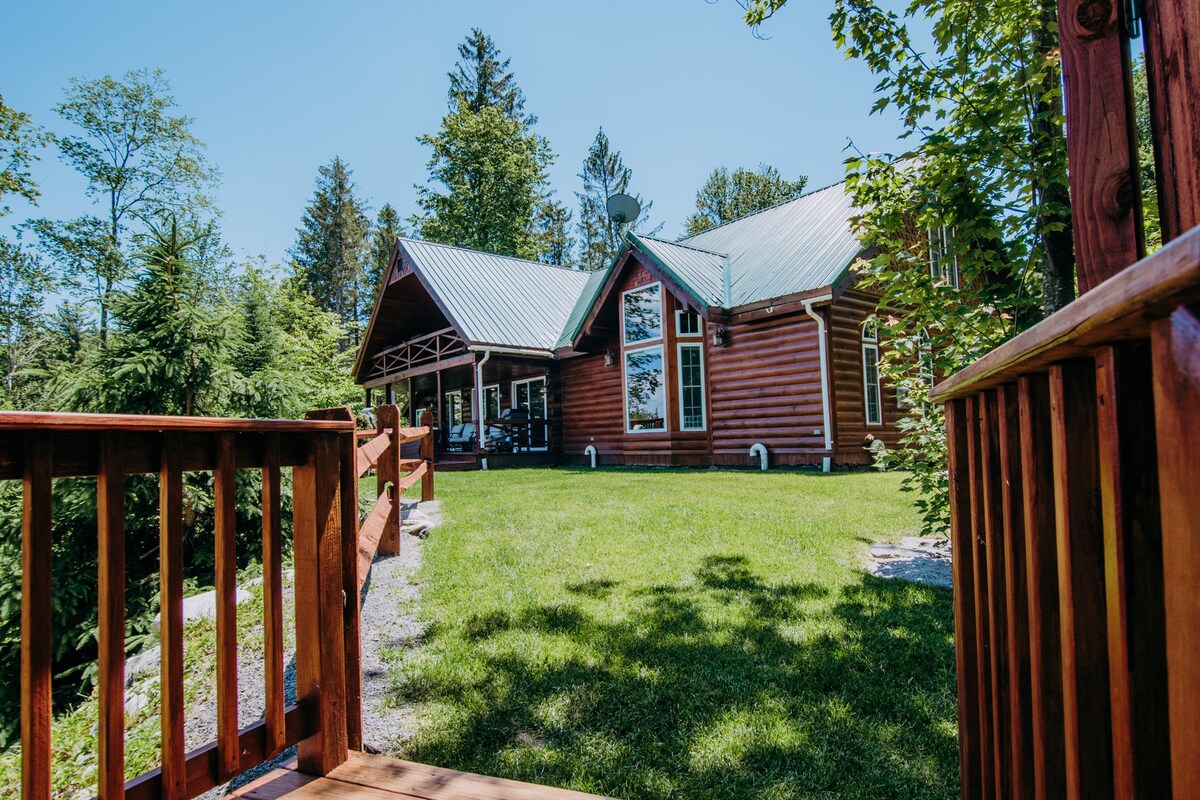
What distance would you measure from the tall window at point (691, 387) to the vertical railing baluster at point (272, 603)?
10540mm

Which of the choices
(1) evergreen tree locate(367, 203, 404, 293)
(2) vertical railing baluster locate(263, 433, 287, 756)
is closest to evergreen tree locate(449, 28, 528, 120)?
(1) evergreen tree locate(367, 203, 404, 293)

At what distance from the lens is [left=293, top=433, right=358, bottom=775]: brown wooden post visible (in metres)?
1.79

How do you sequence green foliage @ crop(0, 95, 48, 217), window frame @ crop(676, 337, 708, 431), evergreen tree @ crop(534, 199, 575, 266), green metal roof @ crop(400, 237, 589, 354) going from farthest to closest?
evergreen tree @ crop(534, 199, 575, 266) → green foliage @ crop(0, 95, 48, 217) → green metal roof @ crop(400, 237, 589, 354) → window frame @ crop(676, 337, 708, 431)

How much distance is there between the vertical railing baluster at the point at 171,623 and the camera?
1.35 meters

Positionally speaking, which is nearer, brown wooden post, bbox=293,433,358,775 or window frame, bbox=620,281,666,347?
brown wooden post, bbox=293,433,358,775

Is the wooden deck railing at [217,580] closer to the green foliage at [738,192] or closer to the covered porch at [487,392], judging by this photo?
the covered porch at [487,392]

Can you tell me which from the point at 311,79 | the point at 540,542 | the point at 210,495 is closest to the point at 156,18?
the point at 311,79

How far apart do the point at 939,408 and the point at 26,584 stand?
4561mm

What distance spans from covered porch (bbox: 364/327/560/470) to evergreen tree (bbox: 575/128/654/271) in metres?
18.2

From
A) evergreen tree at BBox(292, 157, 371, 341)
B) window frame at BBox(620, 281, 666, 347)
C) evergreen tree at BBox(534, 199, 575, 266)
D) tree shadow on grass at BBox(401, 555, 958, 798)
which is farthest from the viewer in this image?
evergreen tree at BBox(292, 157, 371, 341)

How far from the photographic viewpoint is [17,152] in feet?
57.3

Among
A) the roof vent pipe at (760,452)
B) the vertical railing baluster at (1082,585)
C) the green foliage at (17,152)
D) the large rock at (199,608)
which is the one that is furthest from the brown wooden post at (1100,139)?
the green foliage at (17,152)

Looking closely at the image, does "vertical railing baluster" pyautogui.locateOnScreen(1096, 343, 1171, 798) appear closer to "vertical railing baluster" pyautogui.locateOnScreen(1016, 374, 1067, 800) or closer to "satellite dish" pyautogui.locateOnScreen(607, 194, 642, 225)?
"vertical railing baluster" pyautogui.locateOnScreen(1016, 374, 1067, 800)

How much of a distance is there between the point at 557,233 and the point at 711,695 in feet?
114
